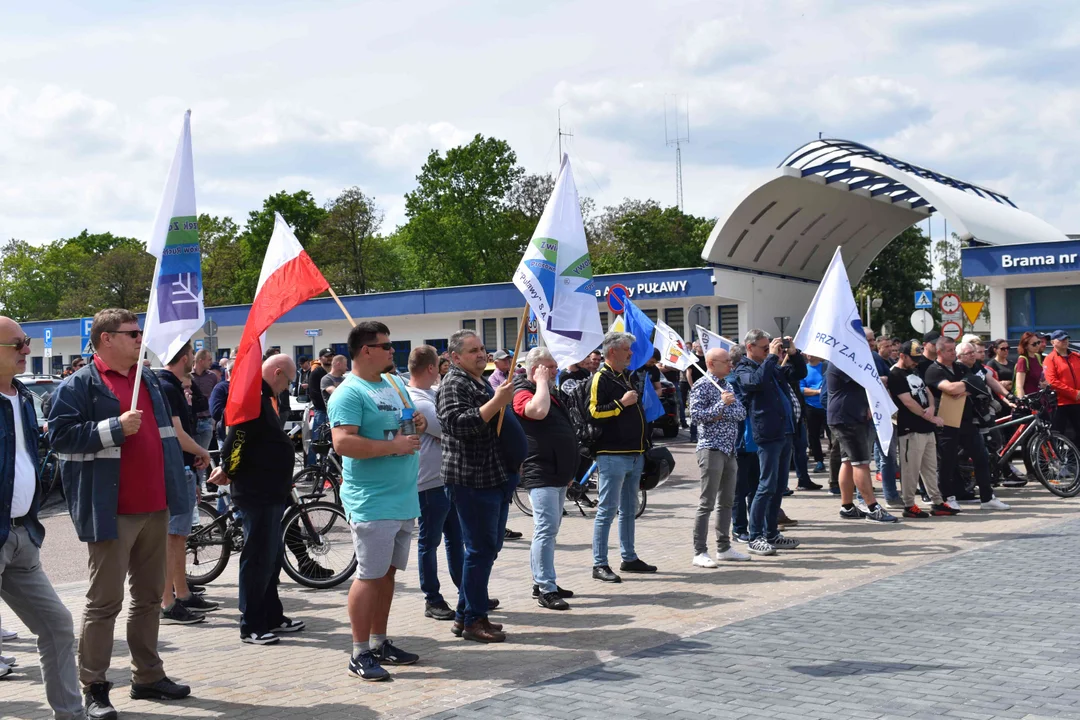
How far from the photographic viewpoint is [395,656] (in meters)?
6.54

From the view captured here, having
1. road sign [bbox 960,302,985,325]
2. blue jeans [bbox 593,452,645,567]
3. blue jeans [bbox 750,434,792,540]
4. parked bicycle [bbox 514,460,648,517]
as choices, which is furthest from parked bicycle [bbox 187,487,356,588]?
road sign [bbox 960,302,985,325]

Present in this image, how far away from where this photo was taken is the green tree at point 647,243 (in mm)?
67312

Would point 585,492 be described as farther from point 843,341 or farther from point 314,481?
point 843,341

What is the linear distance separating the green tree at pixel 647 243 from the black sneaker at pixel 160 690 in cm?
6050

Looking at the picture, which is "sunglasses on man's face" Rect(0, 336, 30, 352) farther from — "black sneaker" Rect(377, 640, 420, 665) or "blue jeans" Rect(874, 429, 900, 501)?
"blue jeans" Rect(874, 429, 900, 501)

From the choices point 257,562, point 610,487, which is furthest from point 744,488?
point 257,562

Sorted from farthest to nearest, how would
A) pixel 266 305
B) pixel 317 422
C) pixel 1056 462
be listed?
pixel 317 422 < pixel 1056 462 < pixel 266 305

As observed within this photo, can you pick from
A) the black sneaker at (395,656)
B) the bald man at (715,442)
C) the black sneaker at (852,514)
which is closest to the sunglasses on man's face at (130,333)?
the black sneaker at (395,656)

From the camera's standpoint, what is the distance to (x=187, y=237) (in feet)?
21.1

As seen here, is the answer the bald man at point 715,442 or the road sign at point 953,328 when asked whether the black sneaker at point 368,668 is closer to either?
the bald man at point 715,442

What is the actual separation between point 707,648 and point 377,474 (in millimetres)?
2218

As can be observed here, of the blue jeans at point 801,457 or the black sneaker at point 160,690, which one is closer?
the black sneaker at point 160,690

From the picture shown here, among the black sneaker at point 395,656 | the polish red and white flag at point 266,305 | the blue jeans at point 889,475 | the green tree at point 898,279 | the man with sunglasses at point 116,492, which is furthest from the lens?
the green tree at point 898,279

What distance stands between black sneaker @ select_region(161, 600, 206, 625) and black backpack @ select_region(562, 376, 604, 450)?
121 inches
